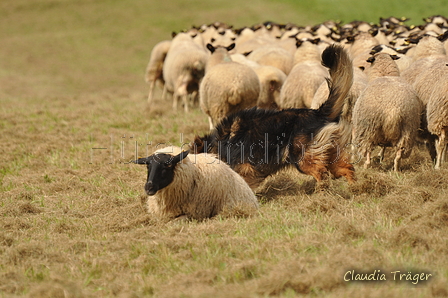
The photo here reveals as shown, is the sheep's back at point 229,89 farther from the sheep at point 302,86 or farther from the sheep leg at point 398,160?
the sheep leg at point 398,160

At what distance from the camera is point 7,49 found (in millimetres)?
26078

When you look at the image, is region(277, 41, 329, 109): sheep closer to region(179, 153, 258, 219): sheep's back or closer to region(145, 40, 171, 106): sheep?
region(179, 153, 258, 219): sheep's back

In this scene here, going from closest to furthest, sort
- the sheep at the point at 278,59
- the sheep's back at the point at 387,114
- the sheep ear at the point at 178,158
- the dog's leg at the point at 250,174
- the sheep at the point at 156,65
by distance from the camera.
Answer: the sheep ear at the point at 178,158, the dog's leg at the point at 250,174, the sheep's back at the point at 387,114, the sheep at the point at 278,59, the sheep at the point at 156,65

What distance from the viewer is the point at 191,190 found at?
18.3ft

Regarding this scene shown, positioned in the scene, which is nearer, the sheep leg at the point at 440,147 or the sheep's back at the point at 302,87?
the sheep leg at the point at 440,147

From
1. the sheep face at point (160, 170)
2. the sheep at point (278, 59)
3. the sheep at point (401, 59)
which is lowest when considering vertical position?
the sheep face at point (160, 170)

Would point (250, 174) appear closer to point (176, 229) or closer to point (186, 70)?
point (176, 229)

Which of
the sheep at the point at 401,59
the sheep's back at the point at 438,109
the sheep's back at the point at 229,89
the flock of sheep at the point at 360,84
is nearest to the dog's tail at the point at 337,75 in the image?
the flock of sheep at the point at 360,84

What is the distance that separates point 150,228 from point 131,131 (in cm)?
530

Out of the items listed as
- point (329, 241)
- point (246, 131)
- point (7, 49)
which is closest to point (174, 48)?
point (246, 131)

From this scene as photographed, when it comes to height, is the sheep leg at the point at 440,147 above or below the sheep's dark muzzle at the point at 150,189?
below

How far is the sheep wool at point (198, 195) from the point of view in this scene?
5484 millimetres

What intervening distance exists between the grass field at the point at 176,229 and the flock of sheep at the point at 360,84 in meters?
0.54

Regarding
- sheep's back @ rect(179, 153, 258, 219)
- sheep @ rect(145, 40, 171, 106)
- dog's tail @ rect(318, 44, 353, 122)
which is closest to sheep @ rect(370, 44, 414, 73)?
dog's tail @ rect(318, 44, 353, 122)
